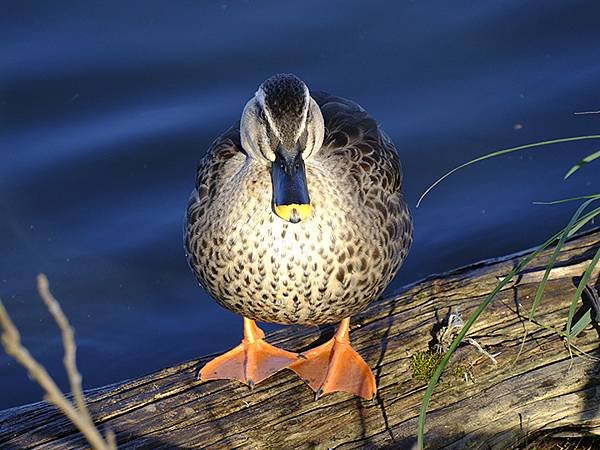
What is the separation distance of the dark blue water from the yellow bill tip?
214 centimetres

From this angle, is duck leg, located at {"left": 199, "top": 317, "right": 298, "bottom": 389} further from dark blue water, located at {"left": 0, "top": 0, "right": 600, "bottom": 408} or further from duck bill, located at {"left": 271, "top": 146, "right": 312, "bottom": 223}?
dark blue water, located at {"left": 0, "top": 0, "right": 600, "bottom": 408}

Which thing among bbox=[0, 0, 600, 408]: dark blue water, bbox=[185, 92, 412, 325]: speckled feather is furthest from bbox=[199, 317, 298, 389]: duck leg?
bbox=[0, 0, 600, 408]: dark blue water

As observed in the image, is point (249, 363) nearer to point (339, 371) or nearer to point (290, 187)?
point (339, 371)

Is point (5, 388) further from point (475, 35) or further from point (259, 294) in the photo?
point (475, 35)

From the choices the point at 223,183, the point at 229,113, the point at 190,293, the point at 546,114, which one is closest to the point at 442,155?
the point at 546,114

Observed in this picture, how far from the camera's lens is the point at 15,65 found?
6133mm

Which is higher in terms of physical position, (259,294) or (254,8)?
(254,8)

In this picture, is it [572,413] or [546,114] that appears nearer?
[572,413]

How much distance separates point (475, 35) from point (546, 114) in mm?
770

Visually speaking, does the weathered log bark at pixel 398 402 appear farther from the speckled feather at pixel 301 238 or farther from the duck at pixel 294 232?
the speckled feather at pixel 301 238

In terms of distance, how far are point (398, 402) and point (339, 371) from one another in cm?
21

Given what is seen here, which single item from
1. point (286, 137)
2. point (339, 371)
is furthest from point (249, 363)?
point (286, 137)

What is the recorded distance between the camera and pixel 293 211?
116 inches

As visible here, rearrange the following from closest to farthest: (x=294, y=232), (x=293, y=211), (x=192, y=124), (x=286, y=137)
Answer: (x=293, y=211)
(x=286, y=137)
(x=294, y=232)
(x=192, y=124)
